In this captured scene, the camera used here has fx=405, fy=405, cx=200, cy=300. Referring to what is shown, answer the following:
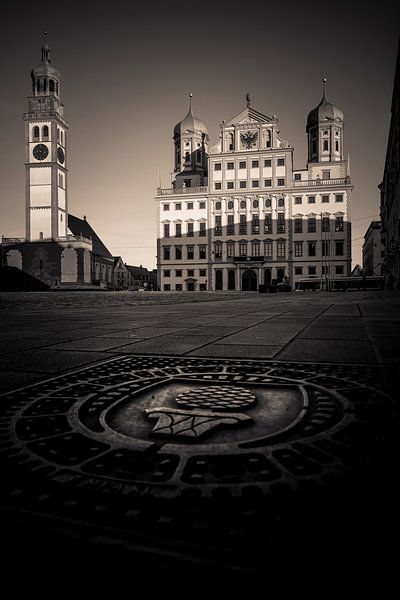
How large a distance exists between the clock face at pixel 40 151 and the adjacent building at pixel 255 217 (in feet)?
59.2

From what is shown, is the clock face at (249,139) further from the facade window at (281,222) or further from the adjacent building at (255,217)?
the facade window at (281,222)

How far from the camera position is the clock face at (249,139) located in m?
55.2

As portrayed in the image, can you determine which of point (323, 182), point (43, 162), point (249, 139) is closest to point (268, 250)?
point (323, 182)

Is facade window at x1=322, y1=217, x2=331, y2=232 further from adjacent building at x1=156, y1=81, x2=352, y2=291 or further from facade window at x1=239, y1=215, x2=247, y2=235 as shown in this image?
facade window at x1=239, y1=215, x2=247, y2=235

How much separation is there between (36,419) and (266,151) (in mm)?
57075

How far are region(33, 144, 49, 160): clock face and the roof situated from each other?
464 inches

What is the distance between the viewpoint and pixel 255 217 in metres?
55.4

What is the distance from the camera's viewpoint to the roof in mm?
69438

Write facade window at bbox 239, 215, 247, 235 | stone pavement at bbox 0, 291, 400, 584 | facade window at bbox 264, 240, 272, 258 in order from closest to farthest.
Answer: stone pavement at bbox 0, 291, 400, 584 → facade window at bbox 264, 240, 272, 258 → facade window at bbox 239, 215, 247, 235

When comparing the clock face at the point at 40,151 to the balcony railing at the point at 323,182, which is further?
the clock face at the point at 40,151

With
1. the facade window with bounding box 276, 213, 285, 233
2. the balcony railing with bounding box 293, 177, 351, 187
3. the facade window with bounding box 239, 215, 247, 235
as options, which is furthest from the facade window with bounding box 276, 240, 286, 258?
the balcony railing with bounding box 293, 177, 351, 187

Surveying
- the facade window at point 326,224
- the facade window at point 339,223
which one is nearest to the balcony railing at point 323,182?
the facade window at point 339,223

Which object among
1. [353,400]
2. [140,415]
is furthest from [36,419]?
[353,400]

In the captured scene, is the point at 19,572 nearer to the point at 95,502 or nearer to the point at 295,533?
the point at 95,502
